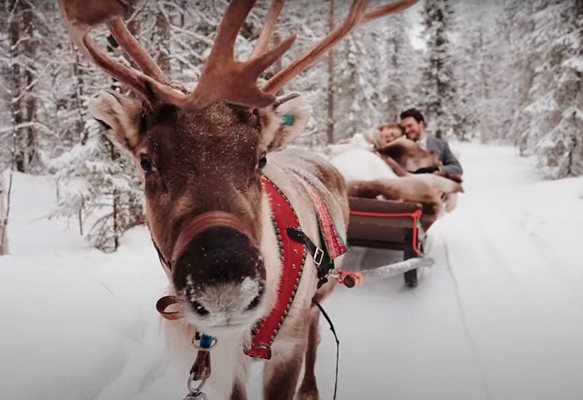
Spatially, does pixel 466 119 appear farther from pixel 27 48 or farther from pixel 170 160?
pixel 170 160

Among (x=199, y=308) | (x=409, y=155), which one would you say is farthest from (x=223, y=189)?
(x=409, y=155)

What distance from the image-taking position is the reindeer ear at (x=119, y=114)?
1943 mm

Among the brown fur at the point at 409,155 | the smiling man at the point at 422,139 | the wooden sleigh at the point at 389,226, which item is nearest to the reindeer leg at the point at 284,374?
the wooden sleigh at the point at 389,226

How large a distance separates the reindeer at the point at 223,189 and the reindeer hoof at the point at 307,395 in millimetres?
796

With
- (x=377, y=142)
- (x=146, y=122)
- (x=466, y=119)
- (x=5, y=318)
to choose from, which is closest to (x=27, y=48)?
(x=377, y=142)

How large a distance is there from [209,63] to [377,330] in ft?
10.5

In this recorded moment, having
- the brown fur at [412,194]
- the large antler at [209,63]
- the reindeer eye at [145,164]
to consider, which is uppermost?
the large antler at [209,63]

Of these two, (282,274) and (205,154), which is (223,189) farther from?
(282,274)

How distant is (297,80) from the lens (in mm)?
14688

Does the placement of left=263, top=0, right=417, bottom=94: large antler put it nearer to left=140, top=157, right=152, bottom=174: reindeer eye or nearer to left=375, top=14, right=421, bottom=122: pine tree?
left=140, top=157, right=152, bottom=174: reindeer eye

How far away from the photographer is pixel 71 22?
1526mm

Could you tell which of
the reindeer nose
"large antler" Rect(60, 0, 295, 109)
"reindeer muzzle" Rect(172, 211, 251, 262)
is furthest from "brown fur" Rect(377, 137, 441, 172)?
the reindeer nose

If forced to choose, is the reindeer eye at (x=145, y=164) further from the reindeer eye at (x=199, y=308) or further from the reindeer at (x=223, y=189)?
the reindeer eye at (x=199, y=308)

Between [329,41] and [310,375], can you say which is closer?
[329,41]
